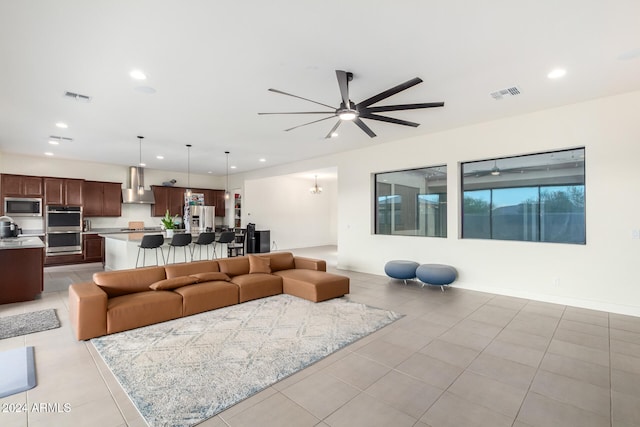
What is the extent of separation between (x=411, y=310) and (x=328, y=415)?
2640 mm

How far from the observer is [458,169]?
593 centimetres

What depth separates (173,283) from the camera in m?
4.30

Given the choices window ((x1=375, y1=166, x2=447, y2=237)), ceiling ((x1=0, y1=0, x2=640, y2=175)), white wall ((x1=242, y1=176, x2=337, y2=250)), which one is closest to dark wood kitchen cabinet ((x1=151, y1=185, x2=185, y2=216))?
white wall ((x1=242, y1=176, x2=337, y2=250))

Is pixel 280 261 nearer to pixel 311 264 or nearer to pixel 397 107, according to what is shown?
pixel 311 264

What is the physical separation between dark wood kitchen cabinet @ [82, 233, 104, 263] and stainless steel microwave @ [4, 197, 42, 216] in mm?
1230

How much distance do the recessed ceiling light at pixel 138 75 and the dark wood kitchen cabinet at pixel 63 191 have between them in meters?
6.74

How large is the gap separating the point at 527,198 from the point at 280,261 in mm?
4567

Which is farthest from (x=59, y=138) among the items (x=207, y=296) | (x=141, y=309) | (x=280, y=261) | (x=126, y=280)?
(x=280, y=261)

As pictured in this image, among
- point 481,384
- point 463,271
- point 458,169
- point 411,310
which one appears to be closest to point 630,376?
point 481,384

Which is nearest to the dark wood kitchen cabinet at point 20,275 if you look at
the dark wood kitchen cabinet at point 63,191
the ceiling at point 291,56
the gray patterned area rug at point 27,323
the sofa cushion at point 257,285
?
the gray patterned area rug at point 27,323

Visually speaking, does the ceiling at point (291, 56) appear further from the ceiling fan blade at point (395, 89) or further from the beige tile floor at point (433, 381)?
the beige tile floor at point (433, 381)

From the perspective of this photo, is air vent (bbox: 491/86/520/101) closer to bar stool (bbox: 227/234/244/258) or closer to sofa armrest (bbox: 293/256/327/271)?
sofa armrest (bbox: 293/256/327/271)

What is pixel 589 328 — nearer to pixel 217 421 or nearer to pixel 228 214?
pixel 217 421

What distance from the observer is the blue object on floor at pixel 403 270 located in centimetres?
604
